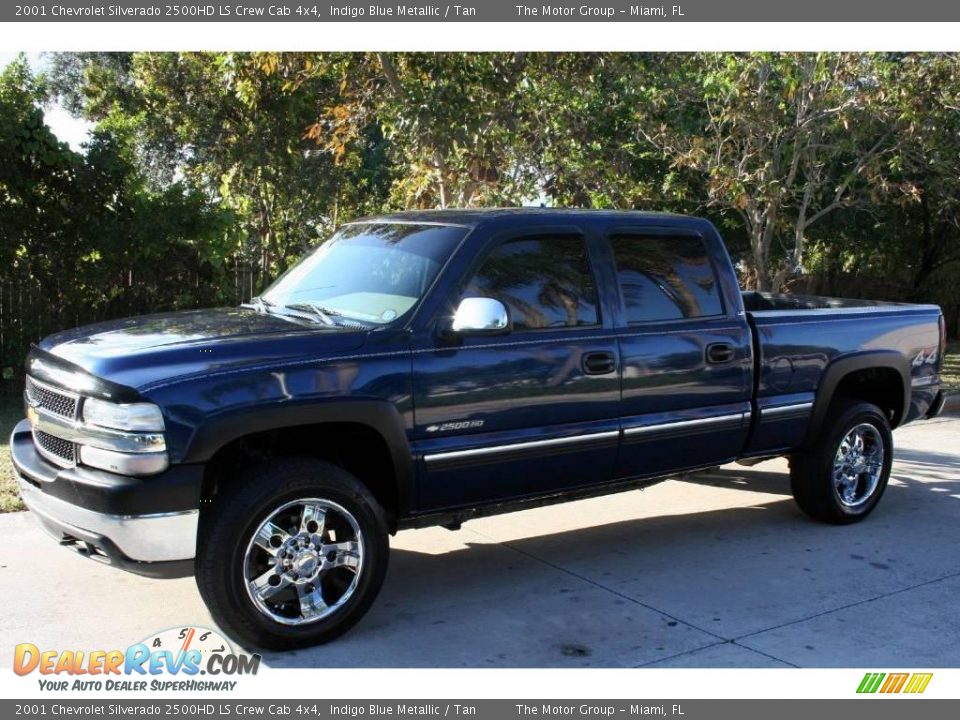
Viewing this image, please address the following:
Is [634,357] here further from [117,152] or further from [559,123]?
[117,152]

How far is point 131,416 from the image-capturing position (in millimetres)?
4266

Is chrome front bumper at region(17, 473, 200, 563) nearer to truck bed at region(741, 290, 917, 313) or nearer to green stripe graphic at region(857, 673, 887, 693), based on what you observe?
green stripe graphic at region(857, 673, 887, 693)

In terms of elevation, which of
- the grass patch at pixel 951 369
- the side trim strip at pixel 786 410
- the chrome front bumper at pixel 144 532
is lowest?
the grass patch at pixel 951 369

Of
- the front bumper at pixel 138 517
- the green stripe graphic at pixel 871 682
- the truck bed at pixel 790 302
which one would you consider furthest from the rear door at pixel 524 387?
the truck bed at pixel 790 302

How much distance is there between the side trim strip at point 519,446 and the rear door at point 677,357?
17 centimetres

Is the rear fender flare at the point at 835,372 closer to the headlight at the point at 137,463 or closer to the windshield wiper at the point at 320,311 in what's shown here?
the windshield wiper at the point at 320,311

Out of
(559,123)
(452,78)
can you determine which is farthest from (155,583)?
(559,123)

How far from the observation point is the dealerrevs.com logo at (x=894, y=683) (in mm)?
4488

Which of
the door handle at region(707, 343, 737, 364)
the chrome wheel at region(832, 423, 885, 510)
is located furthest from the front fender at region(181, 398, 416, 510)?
the chrome wheel at region(832, 423, 885, 510)

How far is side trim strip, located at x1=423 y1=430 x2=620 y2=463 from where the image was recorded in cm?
501

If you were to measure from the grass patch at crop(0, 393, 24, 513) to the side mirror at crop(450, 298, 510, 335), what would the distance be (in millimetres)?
3676

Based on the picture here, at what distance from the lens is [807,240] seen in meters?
20.2

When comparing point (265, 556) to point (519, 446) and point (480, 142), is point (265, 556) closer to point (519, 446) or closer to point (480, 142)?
point (519, 446)

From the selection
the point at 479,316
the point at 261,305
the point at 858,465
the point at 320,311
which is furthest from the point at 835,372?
the point at 261,305
